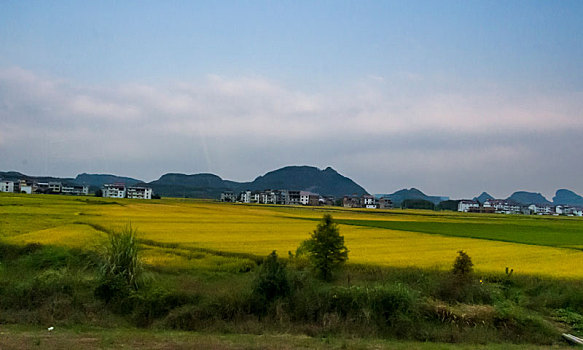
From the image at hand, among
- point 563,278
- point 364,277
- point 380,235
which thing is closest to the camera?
point 364,277

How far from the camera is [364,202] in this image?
507 ft

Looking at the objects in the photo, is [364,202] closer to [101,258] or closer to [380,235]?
[380,235]

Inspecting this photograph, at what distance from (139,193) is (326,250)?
12654 cm

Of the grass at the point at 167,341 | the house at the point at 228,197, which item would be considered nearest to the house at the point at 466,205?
the house at the point at 228,197

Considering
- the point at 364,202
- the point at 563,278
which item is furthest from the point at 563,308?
the point at 364,202

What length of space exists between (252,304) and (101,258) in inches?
208

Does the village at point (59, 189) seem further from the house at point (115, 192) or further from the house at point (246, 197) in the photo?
the house at point (246, 197)

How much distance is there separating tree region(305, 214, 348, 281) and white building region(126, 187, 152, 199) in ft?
404

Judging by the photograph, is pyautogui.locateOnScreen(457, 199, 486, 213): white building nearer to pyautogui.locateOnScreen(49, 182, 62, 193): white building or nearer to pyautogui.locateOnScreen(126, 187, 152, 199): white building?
pyautogui.locateOnScreen(126, 187, 152, 199): white building

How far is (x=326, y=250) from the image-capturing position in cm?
1808

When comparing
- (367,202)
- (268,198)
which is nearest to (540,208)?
(367,202)

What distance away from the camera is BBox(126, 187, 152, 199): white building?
135250 millimetres

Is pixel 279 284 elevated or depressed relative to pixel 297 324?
elevated

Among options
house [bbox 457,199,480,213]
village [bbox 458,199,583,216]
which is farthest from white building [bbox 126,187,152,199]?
house [bbox 457,199,480,213]
